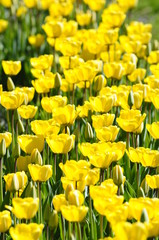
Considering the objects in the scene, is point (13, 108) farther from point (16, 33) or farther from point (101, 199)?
point (16, 33)

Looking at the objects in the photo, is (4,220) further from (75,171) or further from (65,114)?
(65,114)

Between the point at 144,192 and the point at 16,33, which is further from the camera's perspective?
the point at 16,33

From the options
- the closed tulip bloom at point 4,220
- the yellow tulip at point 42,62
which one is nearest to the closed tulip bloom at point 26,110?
the yellow tulip at point 42,62

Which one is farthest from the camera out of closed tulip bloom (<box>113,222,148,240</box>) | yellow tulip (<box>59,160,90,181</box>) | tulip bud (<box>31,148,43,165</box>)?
tulip bud (<box>31,148,43,165</box>)

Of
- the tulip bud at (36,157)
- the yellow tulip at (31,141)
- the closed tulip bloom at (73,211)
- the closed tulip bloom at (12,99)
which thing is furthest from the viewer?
the closed tulip bloom at (12,99)

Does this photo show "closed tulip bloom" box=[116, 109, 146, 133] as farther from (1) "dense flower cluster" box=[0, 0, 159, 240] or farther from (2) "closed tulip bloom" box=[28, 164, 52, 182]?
(2) "closed tulip bloom" box=[28, 164, 52, 182]

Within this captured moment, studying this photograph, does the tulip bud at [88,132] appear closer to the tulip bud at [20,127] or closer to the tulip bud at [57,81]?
the tulip bud at [20,127]

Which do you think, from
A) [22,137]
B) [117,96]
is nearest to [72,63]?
[117,96]

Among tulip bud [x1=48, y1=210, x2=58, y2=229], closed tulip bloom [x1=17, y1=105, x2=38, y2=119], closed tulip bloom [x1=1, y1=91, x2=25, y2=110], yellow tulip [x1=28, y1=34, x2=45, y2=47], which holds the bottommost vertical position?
tulip bud [x1=48, y1=210, x2=58, y2=229]

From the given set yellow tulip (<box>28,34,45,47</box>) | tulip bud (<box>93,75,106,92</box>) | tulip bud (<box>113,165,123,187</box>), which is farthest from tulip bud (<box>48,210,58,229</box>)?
yellow tulip (<box>28,34,45,47</box>)
